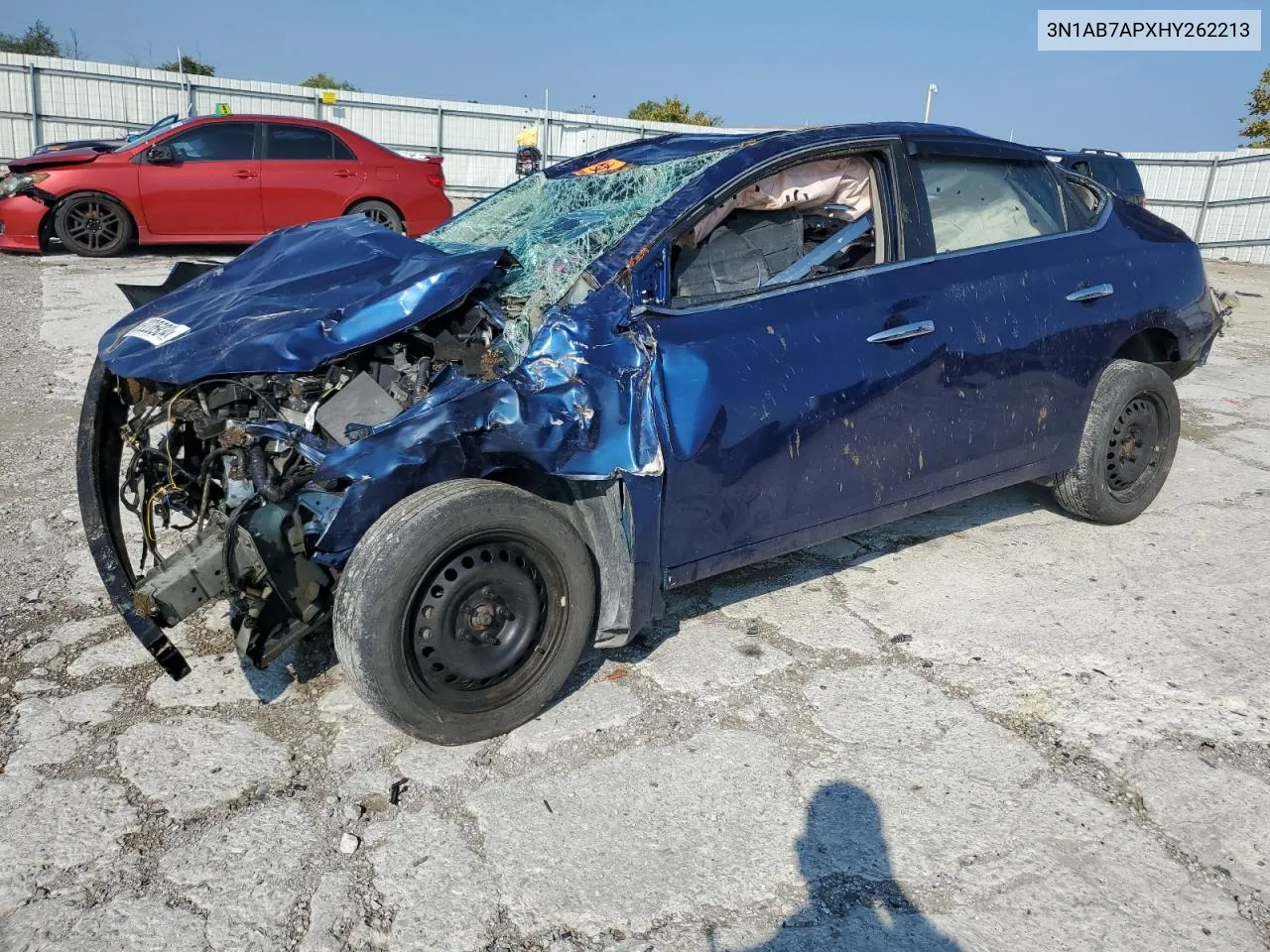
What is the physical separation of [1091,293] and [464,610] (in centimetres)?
285

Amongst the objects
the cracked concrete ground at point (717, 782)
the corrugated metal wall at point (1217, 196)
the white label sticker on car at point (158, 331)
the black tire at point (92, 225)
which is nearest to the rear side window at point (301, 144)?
the black tire at point (92, 225)

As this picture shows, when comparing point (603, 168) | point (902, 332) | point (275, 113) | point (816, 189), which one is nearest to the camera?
point (902, 332)

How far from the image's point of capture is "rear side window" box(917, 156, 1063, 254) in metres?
3.79

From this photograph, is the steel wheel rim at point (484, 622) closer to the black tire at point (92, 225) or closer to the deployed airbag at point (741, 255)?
the deployed airbag at point (741, 255)

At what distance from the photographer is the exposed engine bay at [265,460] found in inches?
104

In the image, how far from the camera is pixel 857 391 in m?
3.29

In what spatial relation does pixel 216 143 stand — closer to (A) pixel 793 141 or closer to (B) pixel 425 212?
(B) pixel 425 212

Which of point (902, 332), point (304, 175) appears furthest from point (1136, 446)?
point (304, 175)

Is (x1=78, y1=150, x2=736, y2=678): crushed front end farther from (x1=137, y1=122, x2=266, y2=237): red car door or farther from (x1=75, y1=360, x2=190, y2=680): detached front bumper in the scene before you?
(x1=137, y1=122, x2=266, y2=237): red car door

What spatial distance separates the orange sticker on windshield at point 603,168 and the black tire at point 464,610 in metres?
1.56

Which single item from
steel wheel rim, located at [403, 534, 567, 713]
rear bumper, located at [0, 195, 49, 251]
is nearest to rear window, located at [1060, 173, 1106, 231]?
steel wheel rim, located at [403, 534, 567, 713]

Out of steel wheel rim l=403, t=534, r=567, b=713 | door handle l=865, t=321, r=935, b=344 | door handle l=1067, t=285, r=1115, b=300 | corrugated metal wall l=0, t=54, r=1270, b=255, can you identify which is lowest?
steel wheel rim l=403, t=534, r=567, b=713

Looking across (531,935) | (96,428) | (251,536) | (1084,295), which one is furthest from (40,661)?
(1084,295)

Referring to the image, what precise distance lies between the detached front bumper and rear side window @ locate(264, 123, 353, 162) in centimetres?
892
